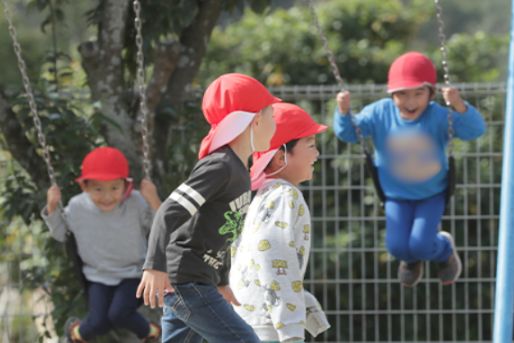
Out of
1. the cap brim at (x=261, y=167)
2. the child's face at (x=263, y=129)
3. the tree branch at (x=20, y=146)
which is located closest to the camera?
the child's face at (x=263, y=129)

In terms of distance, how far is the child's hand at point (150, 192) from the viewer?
697 centimetres

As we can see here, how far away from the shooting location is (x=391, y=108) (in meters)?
7.48

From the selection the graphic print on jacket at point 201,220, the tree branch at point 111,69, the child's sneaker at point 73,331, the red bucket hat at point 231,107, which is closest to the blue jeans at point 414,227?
the tree branch at point 111,69

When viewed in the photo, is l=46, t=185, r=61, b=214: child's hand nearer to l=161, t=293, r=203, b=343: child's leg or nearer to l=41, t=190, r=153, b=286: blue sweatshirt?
l=41, t=190, r=153, b=286: blue sweatshirt

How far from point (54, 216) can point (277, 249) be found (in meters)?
2.18

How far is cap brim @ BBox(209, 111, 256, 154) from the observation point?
5234 millimetres

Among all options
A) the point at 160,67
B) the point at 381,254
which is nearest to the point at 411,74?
the point at 160,67

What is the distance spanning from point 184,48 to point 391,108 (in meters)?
1.25

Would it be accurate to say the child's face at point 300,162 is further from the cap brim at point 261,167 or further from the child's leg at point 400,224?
the child's leg at point 400,224

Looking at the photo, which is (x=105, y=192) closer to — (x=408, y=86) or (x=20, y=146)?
(x=20, y=146)

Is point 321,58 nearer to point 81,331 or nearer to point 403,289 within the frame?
point 403,289

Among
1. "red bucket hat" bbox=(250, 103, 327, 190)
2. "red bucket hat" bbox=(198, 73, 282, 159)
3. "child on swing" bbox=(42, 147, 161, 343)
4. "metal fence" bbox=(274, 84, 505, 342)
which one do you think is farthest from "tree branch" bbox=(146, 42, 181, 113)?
"red bucket hat" bbox=(198, 73, 282, 159)

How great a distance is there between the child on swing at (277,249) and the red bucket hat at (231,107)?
1.01ft

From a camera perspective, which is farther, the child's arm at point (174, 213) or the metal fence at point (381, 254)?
the metal fence at point (381, 254)
